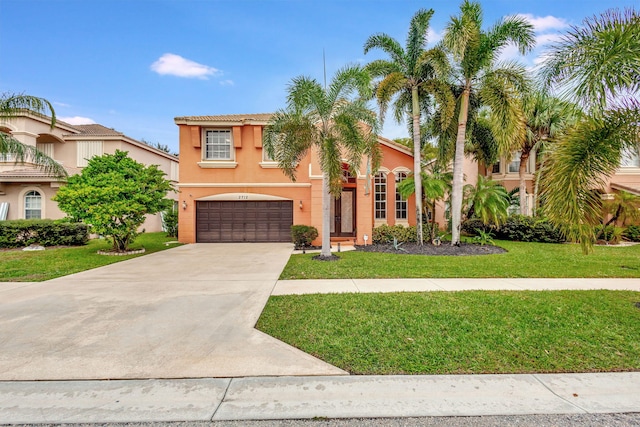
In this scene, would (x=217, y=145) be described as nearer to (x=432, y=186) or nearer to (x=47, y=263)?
(x=47, y=263)

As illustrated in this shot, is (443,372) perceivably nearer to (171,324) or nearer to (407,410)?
(407,410)

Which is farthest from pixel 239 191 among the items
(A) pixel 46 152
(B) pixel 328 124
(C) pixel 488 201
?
(A) pixel 46 152

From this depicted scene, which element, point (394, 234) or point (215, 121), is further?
point (215, 121)

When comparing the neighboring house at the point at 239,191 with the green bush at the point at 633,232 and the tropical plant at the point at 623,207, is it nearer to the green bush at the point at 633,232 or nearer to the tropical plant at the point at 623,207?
the tropical plant at the point at 623,207

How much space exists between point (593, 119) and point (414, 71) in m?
8.27

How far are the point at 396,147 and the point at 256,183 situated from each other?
782cm

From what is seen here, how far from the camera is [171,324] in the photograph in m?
4.62

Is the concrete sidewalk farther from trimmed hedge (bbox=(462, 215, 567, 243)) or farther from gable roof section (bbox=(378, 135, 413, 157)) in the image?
gable roof section (bbox=(378, 135, 413, 157))

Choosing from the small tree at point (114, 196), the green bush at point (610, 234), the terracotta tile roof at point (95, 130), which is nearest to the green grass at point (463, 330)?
the small tree at point (114, 196)

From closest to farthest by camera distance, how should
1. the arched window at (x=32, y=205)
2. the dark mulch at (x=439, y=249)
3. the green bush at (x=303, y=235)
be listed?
the dark mulch at (x=439, y=249)
the green bush at (x=303, y=235)
the arched window at (x=32, y=205)

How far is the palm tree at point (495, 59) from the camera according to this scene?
11.2 metres

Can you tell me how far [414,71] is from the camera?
488 inches

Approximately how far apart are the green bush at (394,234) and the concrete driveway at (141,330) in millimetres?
7809

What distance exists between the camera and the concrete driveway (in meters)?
3.35
